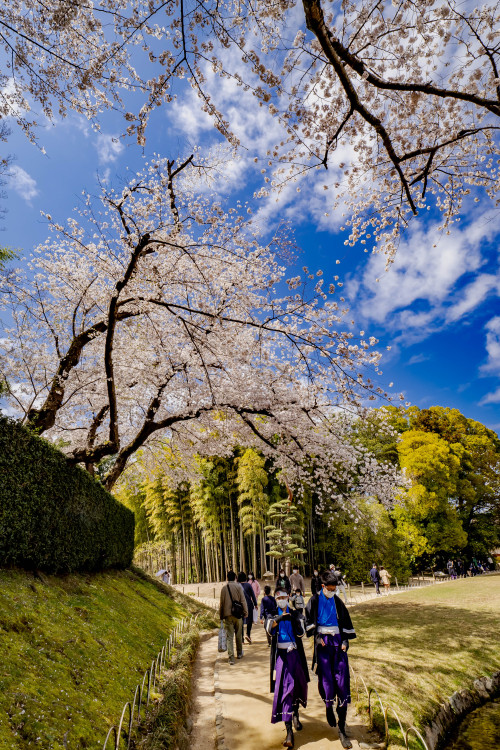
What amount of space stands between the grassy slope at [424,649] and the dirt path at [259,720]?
2.48 ft

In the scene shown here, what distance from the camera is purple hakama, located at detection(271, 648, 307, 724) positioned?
403cm

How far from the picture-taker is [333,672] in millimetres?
4184

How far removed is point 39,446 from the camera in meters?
6.14

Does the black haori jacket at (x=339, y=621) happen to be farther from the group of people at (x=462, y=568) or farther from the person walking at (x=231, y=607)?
the group of people at (x=462, y=568)

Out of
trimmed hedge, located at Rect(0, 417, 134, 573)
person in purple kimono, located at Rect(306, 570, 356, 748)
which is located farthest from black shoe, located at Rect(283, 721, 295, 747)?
trimmed hedge, located at Rect(0, 417, 134, 573)

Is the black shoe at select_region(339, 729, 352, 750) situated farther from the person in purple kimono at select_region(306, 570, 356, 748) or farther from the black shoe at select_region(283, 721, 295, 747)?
the black shoe at select_region(283, 721, 295, 747)

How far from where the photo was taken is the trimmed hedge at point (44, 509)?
17.3 ft

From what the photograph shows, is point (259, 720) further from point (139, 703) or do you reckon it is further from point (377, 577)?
point (377, 577)

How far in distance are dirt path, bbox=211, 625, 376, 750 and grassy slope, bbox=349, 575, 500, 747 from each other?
2.48 feet

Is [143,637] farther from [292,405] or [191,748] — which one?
[292,405]

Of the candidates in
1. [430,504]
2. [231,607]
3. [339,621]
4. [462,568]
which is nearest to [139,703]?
[339,621]

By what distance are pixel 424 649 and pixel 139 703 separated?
5.96 metres

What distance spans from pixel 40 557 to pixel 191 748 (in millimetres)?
3249

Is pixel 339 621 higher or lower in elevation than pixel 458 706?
higher
